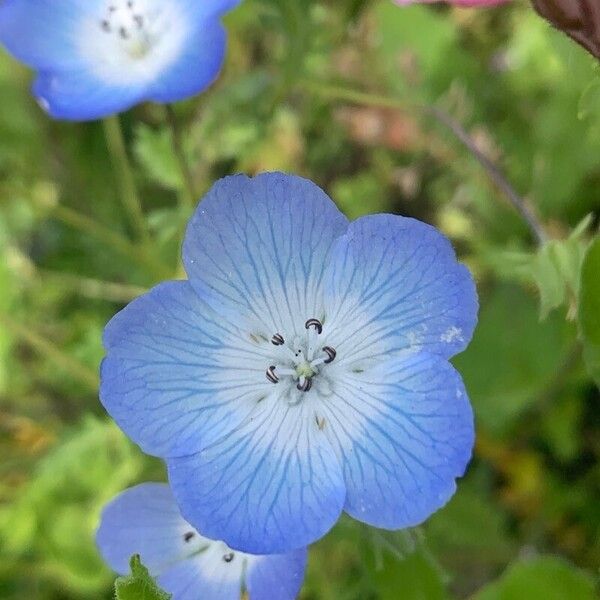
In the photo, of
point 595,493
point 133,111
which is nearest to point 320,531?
point 595,493

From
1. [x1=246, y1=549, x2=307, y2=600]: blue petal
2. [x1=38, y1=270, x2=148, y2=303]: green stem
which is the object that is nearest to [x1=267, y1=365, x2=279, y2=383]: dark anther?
[x1=246, y1=549, x2=307, y2=600]: blue petal

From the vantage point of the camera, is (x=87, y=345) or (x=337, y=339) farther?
(x=87, y=345)

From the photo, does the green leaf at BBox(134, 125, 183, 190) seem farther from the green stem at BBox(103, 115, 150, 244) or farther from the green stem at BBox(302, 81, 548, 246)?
the green stem at BBox(302, 81, 548, 246)

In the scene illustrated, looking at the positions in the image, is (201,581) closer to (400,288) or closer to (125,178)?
(400,288)

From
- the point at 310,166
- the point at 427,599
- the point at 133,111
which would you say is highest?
the point at 133,111

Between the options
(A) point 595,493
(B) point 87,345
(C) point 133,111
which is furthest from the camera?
(C) point 133,111

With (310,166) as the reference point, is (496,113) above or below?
below

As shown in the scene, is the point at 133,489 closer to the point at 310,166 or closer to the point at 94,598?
the point at 94,598
